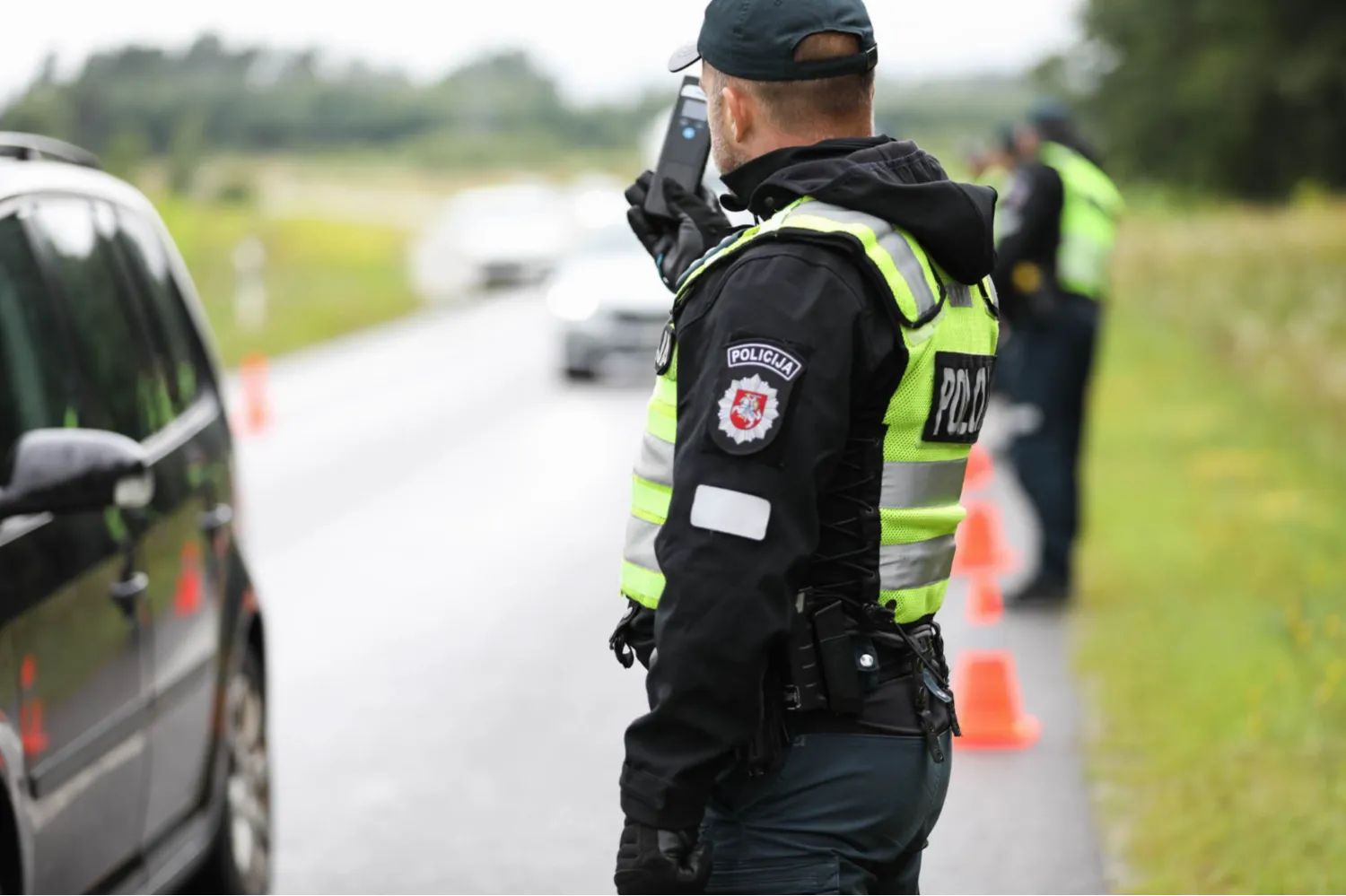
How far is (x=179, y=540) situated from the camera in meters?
4.82

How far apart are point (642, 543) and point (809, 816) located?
0.44 metres

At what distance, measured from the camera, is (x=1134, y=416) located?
16.5 meters

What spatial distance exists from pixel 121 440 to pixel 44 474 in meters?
0.24

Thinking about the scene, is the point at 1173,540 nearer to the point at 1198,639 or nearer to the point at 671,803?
the point at 1198,639

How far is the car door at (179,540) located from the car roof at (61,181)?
0.20ft

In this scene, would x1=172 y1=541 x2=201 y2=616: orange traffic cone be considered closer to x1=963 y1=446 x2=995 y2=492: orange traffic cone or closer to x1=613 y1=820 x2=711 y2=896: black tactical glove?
x1=613 y1=820 x2=711 y2=896: black tactical glove

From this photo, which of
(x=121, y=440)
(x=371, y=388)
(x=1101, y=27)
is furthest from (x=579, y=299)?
(x=1101, y=27)

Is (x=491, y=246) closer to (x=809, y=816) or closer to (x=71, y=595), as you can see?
(x=71, y=595)

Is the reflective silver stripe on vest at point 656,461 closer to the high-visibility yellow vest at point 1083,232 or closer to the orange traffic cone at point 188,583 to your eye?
the orange traffic cone at point 188,583

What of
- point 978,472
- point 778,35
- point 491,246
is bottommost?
point 491,246

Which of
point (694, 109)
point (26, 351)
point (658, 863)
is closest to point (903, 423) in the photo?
point (658, 863)

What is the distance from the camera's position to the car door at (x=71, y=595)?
3.85 metres

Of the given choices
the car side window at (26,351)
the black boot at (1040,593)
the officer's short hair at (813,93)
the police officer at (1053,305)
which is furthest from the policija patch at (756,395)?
the black boot at (1040,593)

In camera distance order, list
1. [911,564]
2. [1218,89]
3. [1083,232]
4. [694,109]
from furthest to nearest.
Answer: [1218,89]
[1083,232]
[694,109]
[911,564]
